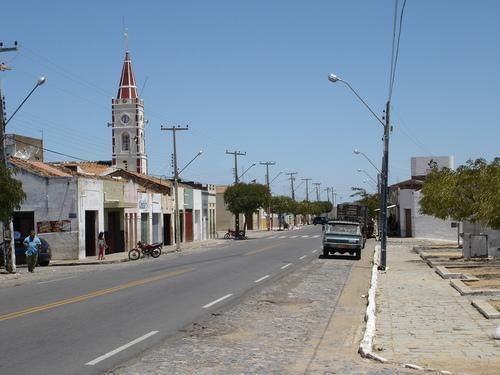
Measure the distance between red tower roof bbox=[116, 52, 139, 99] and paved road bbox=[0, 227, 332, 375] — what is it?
78677mm

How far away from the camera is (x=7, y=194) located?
30094mm

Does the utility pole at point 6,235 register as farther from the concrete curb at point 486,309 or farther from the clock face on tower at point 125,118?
the clock face on tower at point 125,118

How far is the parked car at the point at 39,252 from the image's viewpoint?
3708 centimetres

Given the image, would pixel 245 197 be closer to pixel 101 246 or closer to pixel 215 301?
pixel 101 246

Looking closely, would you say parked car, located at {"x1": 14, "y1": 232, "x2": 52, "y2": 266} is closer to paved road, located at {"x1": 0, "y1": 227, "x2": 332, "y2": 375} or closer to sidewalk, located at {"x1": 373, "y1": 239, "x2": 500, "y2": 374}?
paved road, located at {"x1": 0, "y1": 227, "x2": 332, "y2": 375}

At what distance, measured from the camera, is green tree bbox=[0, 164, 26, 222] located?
98.7 feet

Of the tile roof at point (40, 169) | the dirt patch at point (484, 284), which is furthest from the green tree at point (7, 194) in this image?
the dirt patch at point (484, 284)

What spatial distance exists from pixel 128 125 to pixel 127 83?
5.95 metres

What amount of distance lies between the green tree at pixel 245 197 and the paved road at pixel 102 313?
51.6 meters

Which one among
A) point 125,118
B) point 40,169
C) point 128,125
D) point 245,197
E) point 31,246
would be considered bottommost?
point 31,246

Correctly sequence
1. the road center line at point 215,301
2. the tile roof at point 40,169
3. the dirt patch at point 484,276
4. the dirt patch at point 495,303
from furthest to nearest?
the tile roof at point 40,169, the dirt patch at point 484,276, the road center line at point 215,301, the dirt patch at point 495,303

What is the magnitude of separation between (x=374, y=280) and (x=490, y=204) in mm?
4731

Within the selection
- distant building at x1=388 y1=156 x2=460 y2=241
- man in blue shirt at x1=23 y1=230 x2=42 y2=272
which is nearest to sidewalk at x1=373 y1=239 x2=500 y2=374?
man in blue shirt at x1=23 y1=230 x2=42 y2=272

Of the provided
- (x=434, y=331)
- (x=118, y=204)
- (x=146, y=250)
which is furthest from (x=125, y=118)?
(x=434, y=331)
